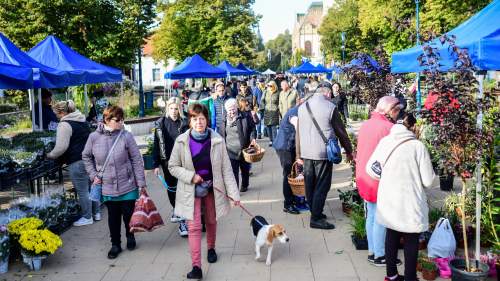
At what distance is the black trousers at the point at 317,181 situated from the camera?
6.66 meters

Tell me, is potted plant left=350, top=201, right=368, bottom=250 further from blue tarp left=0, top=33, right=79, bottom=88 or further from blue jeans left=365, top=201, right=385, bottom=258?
blue tarp left=0, top=33, right=79, bottom=88

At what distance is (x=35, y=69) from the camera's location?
27.5ft

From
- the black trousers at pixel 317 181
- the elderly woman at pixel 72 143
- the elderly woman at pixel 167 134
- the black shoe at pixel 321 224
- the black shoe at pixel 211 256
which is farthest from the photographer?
the elderly woman at pixel 72 143

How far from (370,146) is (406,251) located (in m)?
1.12

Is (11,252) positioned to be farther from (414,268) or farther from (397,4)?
(397,4)

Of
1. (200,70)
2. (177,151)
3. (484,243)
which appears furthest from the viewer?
(200,70)

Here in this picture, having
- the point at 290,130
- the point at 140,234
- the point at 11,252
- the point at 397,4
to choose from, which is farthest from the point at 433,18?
the point at 11,252

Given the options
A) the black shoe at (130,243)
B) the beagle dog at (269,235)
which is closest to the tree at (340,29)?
the black shoe at (130,243)

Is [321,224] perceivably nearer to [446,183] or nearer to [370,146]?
[370,146]

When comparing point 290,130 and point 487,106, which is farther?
point 290,130

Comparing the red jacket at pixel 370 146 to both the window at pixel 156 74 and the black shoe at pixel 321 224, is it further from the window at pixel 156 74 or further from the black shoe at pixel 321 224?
the window at pixel 156 74

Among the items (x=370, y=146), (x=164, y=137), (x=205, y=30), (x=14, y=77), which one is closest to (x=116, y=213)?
(x=164, y=137)

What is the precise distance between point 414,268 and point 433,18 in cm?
2106

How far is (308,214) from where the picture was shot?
25.2 ft
